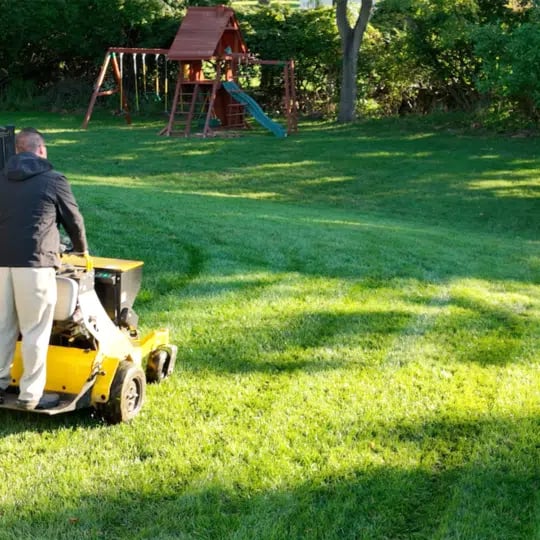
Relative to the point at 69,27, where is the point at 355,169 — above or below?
below

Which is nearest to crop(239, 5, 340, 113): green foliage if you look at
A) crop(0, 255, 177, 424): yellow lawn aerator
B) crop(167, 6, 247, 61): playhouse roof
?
crop(167, 6, 247, 61): playhouse roof

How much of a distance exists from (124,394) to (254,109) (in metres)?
22.0

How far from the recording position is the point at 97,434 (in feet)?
15.8

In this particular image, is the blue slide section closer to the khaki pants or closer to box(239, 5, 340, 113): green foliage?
box(239, 5, 340, 113): green foliage

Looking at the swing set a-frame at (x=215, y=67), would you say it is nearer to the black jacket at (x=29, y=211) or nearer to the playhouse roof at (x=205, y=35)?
the playhouse roof at (x=205, y=35)

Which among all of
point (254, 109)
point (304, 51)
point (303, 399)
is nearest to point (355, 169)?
point (254, 109)

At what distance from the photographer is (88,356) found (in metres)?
4.84

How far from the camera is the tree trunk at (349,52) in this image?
2676 centimetres

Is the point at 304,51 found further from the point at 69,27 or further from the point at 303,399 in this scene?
the point at 303,399

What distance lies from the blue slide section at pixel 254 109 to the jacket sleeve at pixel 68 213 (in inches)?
812

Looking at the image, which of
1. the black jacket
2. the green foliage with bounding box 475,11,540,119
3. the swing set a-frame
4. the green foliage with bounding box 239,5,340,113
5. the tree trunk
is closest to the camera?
the black jacket

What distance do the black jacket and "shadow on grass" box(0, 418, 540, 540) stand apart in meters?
1.26

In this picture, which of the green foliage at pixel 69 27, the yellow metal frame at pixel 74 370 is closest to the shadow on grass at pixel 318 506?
the yellow metal frame at pixel 74 370

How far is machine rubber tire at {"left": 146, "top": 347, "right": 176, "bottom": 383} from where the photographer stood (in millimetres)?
5543
